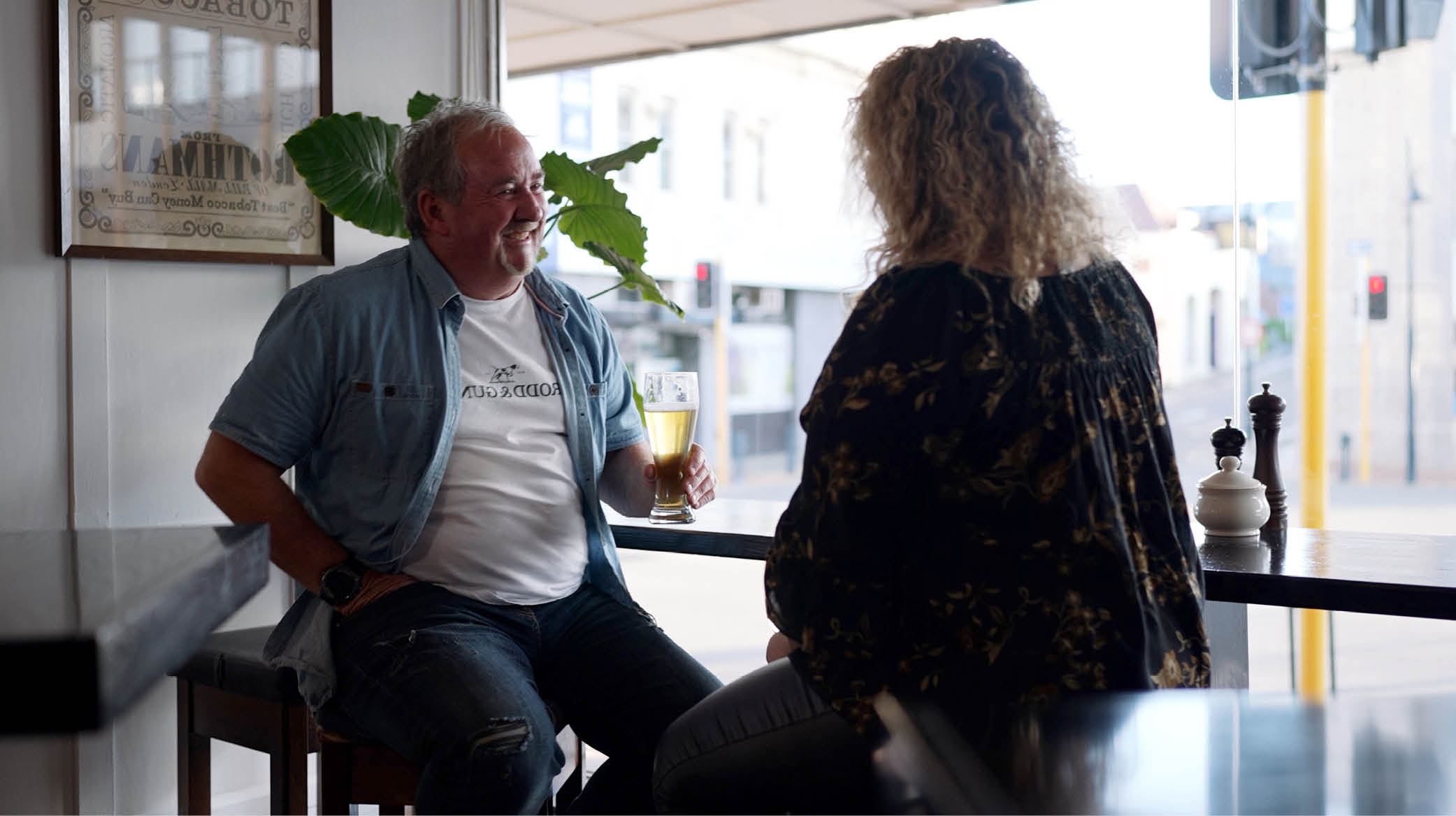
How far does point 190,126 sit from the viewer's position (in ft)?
8.14

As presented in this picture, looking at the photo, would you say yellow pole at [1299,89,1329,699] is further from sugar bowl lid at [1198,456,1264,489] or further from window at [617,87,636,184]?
window at [617,87,636,184]

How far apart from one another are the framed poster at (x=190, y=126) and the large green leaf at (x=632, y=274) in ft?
1.92

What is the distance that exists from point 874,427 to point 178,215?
1.77 meters

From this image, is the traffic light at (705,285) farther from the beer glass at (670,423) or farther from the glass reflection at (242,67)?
the beer glass at (670,423)

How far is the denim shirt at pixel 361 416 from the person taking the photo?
5.69 feet

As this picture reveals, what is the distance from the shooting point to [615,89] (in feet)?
33.9

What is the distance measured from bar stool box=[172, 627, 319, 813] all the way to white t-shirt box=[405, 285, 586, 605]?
39 cm

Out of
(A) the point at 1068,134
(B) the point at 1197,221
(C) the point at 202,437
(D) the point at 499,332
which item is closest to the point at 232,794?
(C) the point at 202,437

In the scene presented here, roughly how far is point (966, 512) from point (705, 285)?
32.2ft

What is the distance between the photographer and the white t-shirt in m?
1.77

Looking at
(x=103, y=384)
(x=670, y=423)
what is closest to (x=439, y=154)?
(x=670, y=423)

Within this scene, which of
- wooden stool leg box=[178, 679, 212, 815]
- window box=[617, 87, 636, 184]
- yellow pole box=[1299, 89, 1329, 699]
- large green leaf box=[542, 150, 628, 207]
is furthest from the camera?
window box=[617, 87, 636, 184]

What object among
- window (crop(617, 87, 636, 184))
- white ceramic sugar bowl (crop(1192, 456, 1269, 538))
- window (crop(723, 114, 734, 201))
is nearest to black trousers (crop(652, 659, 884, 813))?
white ceramic sugar bowl (crop(1192, 456, 1269, 538))

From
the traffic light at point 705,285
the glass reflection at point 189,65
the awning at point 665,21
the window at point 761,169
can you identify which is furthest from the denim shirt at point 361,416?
the window at point 761,169
